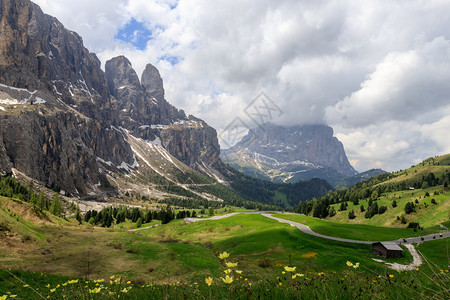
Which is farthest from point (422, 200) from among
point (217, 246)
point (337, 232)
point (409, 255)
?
point (217, 246)

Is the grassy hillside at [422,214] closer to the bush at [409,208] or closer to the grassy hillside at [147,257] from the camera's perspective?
the bush at [409,208]

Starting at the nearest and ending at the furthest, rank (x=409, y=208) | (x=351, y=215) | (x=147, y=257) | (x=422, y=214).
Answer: (x=147, y=257), (x=422, y=214), (x=409, y=208), (x=351, y=215)

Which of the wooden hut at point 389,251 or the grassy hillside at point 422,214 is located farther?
the grassy hillside at point 422,214

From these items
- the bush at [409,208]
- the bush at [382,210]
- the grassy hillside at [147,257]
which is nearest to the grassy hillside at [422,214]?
the bush at [409,208]

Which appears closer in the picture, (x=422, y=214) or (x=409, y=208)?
(x=422, y=214)

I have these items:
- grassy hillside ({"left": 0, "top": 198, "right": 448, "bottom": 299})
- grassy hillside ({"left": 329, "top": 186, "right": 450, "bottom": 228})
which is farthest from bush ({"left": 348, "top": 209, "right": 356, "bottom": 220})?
grassy hillside ({"left": 0, "top": 198, "right": 448, "bottom": 299})

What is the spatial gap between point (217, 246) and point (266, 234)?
14.1 metres

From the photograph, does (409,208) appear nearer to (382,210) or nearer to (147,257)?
(382,210)

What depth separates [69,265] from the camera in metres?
27.2

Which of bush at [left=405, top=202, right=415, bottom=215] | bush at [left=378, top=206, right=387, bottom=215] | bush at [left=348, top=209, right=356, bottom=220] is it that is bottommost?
bush at [left=348, top=209, right=356, bottom=220]

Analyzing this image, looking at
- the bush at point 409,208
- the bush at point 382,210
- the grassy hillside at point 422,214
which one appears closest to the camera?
the grassy hillside at point 422,214

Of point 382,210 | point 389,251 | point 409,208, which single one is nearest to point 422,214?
point 409,208

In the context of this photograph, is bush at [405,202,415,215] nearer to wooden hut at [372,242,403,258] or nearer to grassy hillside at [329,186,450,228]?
grassy hillside at [329,186,450,228]

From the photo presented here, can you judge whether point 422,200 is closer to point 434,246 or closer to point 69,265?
point 434,246
